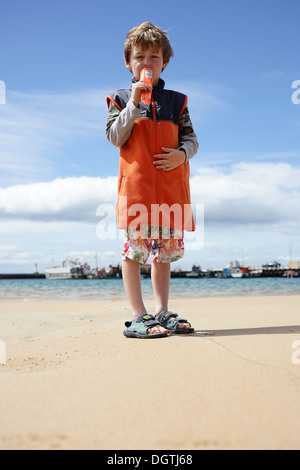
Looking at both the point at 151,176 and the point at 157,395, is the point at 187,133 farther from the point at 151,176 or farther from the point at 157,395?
the point at 157,395

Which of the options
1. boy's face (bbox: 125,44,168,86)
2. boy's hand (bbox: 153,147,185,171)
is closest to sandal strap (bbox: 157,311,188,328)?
boy's hand (bbox: 153,147,185,171)

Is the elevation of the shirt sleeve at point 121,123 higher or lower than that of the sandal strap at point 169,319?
higher

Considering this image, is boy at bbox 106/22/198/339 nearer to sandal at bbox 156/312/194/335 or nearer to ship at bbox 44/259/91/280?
sandal at bbox 156/312/194/335

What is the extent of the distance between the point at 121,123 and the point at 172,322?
1.28 metres

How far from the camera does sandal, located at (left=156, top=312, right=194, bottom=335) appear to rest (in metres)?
2.56

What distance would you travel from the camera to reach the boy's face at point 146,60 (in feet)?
8.78

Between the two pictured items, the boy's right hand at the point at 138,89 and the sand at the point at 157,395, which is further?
the boy's right hand at the point at 138,89

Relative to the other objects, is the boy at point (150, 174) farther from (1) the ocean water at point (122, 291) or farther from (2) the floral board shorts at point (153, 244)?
(1) the ocean water at point (122, 291)

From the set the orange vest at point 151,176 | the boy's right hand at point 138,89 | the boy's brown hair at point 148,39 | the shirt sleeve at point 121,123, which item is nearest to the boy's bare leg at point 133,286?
the orange vest at point 151,176

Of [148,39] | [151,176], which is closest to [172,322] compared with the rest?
[151,176]

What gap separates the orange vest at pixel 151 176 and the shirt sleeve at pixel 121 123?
1.6 inches

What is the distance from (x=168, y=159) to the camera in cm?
264
